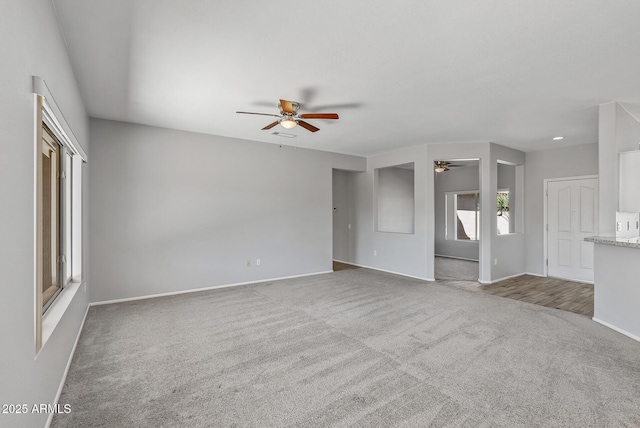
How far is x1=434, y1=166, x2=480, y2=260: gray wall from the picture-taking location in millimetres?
8188

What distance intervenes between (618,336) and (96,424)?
184 inches

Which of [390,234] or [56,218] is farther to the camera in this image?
[390,234]

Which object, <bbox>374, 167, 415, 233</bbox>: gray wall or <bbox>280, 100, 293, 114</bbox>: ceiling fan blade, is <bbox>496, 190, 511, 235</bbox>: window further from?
<bbox>280, 100, 293, 114</bbox>: ceiling fan blade

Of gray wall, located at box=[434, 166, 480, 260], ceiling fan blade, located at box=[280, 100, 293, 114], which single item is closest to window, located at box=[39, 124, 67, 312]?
ceiling fan blade, located at box=[280, 100, 293, 114]

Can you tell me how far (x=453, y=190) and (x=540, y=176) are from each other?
2.61 m

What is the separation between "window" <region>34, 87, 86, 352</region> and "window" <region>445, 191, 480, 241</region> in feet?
28.1

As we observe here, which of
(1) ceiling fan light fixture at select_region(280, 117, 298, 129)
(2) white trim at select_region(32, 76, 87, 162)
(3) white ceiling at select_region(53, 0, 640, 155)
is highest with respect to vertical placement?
(3) white ceiling at select_region(53, 0, 640, 155)

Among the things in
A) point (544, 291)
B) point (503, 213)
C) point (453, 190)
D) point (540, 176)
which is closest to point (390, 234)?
point (544, 291)

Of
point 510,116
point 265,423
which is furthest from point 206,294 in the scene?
point 510,116

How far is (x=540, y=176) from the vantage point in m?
6.12

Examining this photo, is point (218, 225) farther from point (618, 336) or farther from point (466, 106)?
point (618, 336)

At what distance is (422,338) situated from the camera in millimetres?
3041

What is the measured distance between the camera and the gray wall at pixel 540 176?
563 cm

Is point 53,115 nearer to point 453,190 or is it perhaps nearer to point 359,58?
point 359,58
